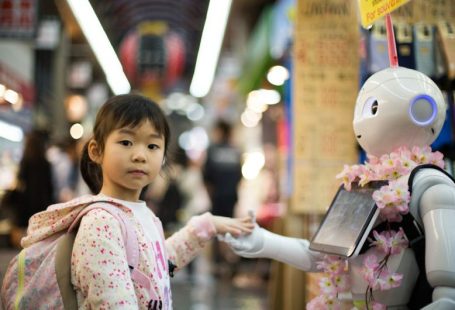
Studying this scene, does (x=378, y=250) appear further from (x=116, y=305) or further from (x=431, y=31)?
(x=431, y=31)

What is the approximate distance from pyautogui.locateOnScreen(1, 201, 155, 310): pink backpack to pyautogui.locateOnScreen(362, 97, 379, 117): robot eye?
1.07m

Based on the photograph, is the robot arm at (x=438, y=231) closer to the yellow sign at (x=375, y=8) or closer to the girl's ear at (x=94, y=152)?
the yellow sign at (x=375, y=8)

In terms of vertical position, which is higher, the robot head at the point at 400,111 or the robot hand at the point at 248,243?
the robot head at the point at 400,111

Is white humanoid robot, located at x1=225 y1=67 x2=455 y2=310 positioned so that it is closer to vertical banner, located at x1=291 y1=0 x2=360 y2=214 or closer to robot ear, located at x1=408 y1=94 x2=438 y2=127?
robot ear, located at x1=408 y1=94 x2=438 y2=127

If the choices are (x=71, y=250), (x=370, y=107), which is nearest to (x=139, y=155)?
(x=71, y=250)

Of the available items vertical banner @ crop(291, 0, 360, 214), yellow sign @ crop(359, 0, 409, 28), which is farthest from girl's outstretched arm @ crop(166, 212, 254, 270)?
vertical banner @ crop(291, 0, 360, 214)

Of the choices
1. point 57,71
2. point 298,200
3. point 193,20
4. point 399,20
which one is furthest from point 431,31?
point 57,71

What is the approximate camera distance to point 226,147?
788cm

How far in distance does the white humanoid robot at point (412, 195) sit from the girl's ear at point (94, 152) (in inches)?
27.1

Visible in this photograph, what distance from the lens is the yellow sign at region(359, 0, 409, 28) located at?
243 centimetres

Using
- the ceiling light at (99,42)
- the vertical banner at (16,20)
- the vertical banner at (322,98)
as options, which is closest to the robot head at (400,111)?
the vertical banner at (322,98)

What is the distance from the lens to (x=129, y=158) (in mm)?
2189

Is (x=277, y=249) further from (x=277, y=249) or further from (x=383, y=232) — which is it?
(x=383, y=232)

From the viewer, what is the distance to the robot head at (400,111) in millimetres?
2410
